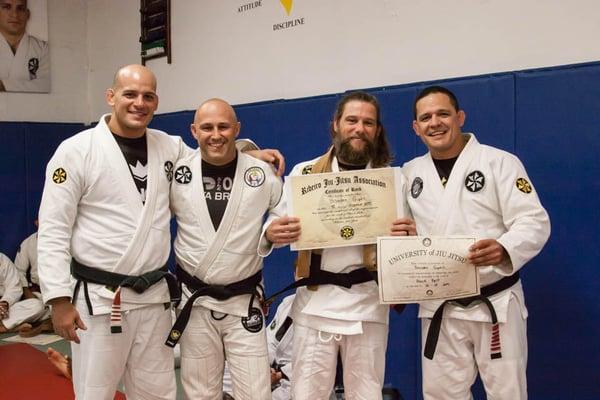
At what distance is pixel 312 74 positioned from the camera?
16.0ft

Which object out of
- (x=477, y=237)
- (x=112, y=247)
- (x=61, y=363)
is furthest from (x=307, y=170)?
(x=61, y=363)

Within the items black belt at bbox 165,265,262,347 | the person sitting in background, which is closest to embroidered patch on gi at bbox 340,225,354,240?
black belt at bbox 165,265,262,347

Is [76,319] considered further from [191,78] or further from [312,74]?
[191,78]

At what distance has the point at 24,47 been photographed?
747 cm

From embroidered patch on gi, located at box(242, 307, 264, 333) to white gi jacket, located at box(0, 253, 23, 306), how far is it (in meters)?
4.55

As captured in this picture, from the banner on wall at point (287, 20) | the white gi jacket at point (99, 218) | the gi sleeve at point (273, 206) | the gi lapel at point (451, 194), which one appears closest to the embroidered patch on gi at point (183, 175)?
the white gi jacket at point (99, 218)

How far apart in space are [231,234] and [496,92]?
189 cm

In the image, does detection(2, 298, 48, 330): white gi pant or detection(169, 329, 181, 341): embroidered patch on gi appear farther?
detection(2, 298, 48, 330): white gi pant

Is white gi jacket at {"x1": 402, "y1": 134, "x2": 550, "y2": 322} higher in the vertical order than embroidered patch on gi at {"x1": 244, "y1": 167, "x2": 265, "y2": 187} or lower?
lower

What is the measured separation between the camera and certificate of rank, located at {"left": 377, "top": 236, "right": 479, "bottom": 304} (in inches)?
102

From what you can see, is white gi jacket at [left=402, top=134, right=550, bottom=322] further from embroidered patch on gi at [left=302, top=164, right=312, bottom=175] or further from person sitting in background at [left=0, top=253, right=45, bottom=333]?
person sitting in background at [left=0, top=253, right=45, bottom=333]

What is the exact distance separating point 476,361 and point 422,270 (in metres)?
0.56

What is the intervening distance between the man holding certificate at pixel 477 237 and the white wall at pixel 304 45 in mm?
1071

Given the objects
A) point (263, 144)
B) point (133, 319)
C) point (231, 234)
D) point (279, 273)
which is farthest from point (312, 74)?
point (133, 319)
